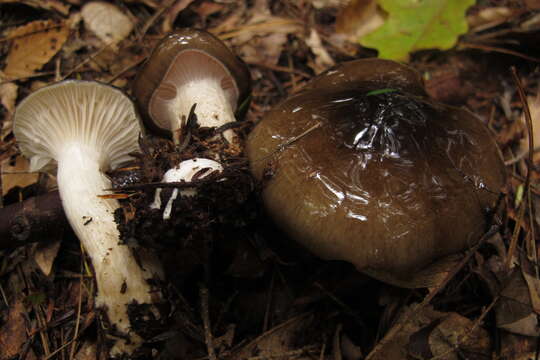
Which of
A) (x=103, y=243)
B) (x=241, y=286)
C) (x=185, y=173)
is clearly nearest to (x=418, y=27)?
(x=185, y=173)

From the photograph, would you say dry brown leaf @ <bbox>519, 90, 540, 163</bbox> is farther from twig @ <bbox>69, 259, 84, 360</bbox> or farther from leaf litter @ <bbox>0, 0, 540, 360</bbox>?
twig @ <bbox>69, 259, 84, 360</bbox>

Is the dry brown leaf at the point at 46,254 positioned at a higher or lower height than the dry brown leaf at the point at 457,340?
higher

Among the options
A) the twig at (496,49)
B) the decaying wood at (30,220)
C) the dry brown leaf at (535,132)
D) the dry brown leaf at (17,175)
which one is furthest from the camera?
the twig at (496,49)

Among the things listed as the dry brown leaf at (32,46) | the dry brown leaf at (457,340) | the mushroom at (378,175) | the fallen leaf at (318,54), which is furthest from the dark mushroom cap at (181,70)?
the dry brown leaf at (457,340)

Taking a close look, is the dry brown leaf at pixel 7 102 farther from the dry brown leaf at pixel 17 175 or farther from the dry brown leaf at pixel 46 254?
the dry brown leaf at pixel 46 254

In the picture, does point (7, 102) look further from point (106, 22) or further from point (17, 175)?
point (106, 22)

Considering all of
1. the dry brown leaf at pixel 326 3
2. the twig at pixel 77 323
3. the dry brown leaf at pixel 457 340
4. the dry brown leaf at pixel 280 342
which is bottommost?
the dry brown leaf at pixel 457 340

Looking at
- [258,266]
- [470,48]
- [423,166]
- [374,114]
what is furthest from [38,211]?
[470,48]

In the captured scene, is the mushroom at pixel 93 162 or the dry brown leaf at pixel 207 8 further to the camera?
the dry brown leaf at pixel 207 8
